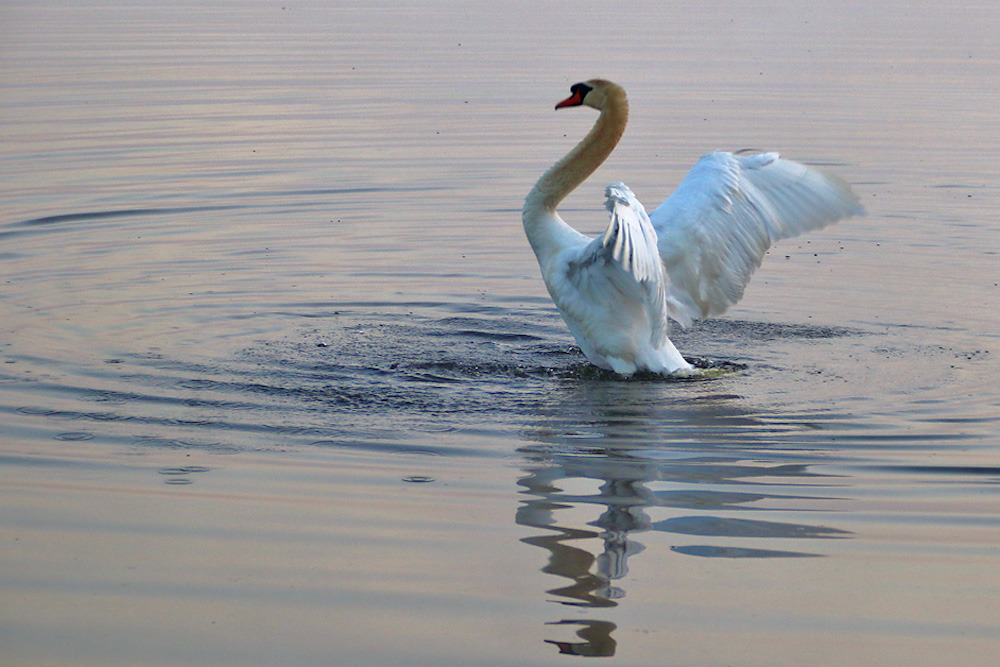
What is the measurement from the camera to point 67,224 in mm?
11711

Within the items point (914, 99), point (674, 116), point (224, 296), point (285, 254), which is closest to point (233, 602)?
point (224, 296)

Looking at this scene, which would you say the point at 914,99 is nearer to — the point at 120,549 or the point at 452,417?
the point at 452,417

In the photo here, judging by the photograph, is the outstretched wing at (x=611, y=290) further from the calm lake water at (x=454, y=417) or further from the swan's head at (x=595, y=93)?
the swan's head at (x=595, y=93)

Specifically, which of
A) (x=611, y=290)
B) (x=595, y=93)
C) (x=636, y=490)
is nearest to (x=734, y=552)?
(x=636, y=490)

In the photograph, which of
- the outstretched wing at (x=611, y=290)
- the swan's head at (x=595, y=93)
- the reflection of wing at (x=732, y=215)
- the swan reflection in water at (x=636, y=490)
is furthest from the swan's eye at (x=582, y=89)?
the swan reflection in water at (x=636, y=490)

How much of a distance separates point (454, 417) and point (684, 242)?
1.86 meters

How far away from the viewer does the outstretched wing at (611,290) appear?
6656 millimetres

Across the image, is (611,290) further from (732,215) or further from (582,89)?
(582,89)

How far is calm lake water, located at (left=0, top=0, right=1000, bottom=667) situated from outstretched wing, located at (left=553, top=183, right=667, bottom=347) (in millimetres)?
385

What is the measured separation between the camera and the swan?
7.67 m

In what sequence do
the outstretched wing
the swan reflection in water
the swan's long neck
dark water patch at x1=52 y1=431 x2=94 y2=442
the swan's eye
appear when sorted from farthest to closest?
the swan's eye → the swan's long neck → the outstretched wing → dark water patch at x1=52 y1=431 x2=94 y2=442 → the swan reflection in water

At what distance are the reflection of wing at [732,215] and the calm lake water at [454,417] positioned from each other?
626 mm

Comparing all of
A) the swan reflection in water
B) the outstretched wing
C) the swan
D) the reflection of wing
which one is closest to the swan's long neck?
the swan

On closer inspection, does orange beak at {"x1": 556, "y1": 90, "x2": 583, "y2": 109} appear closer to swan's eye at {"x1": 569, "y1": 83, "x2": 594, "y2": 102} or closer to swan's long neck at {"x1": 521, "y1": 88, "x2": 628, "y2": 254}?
swan's eye at {"x1": 569, "y1": 83, "x2": 594, "y2": 102}
